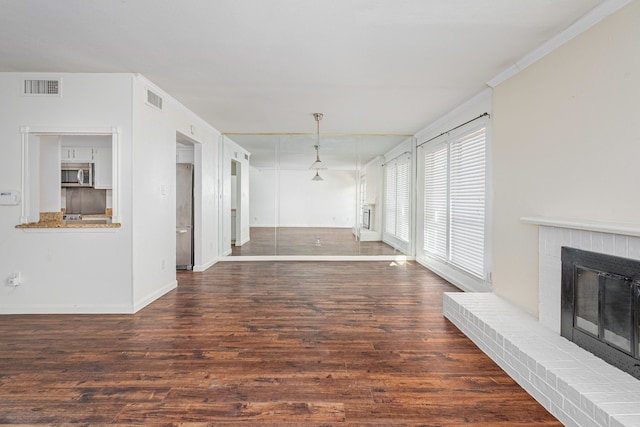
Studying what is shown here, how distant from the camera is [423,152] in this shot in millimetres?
5918

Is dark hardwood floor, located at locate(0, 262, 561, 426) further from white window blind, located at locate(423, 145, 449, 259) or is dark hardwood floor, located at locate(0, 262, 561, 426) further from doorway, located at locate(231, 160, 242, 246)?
doorway, located at locate(231, 160, 242, 246)

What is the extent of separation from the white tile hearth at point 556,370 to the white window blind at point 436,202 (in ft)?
7.81

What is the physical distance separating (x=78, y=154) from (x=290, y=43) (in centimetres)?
544

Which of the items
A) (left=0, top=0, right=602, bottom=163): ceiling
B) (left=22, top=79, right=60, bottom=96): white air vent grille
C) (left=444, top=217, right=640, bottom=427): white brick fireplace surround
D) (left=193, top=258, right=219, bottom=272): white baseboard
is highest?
(left=0, top=0, right=602, bottom=163): ceiling

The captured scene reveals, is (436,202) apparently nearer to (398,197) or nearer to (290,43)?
(398,197)

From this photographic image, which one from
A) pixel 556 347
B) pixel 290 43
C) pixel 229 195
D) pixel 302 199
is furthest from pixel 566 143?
pixel 229 195

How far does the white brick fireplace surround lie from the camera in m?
1.62

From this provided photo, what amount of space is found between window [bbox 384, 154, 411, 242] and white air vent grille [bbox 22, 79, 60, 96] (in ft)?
18.5

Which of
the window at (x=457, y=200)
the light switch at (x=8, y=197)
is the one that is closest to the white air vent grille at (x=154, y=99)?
the light switch at (x=8, y=197)

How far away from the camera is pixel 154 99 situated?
3818 millimetres

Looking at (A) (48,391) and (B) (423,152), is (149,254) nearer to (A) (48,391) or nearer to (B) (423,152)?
(A) (48,391)

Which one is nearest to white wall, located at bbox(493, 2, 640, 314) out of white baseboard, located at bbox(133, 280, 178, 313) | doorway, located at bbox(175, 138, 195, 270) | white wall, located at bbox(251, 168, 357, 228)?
white wall, located at bbox(251, 168, 357, 228)

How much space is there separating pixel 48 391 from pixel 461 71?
4355mm

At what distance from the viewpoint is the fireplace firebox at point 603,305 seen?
1848 millimetres
